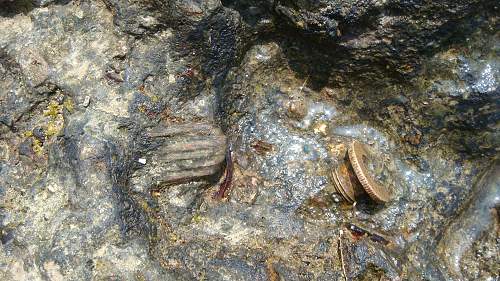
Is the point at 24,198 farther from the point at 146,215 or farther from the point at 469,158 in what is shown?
the point at 469,158

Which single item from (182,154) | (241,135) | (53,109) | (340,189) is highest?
(53,109)

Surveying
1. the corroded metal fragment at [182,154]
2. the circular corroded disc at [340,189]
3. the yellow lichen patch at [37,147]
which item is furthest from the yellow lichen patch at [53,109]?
the circular corroded disc at [340,189]

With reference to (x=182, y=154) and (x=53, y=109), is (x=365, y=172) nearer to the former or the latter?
(x=182, y=154)

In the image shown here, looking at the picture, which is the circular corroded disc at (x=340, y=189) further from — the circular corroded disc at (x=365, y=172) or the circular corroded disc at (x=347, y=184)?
the circular corroded disc at (x=365, y=172)

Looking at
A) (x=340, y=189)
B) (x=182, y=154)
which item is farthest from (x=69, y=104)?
(x=340, y=189)

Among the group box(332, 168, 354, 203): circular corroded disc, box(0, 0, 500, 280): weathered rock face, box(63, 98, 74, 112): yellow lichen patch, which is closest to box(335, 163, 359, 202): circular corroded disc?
box(332, 168, 354, 203): circular corroded disc

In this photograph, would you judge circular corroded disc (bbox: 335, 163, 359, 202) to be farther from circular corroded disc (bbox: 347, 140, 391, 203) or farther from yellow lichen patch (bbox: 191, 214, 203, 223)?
yellow lichen patch (bbox: 191, 214, 203, 223)
